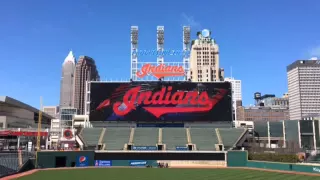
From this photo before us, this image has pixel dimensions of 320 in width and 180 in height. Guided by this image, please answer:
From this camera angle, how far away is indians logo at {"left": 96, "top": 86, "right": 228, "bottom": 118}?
64938 mm

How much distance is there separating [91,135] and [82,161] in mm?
9699

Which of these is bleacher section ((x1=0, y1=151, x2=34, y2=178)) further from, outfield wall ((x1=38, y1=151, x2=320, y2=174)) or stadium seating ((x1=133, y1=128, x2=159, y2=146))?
stadium seating ((x1=133, y1=128, x2=159, y2=146))

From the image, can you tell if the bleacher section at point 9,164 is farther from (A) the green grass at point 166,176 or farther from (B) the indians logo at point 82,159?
(B) the indians logo at point 82,159

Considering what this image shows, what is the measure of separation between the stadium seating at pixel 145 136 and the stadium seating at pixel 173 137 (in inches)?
63.5

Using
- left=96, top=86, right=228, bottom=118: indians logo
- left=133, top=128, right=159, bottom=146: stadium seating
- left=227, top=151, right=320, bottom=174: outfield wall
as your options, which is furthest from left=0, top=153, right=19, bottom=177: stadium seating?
left=227, top=151, right=320, bottom=174: outfield wall

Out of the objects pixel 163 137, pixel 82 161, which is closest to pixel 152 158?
pixel 163 137

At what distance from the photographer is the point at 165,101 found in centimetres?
6512

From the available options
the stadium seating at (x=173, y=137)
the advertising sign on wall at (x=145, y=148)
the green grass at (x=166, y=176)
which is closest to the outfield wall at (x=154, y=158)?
the advertising sign on wall at (x=145, y=148)

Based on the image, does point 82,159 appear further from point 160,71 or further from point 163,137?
point 160,71

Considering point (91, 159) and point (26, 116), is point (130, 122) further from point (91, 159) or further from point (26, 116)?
point (26, 116)

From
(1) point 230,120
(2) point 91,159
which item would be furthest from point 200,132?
(2) point 91,159

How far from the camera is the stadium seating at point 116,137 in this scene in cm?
6012

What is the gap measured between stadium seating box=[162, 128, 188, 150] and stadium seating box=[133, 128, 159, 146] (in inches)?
63.5

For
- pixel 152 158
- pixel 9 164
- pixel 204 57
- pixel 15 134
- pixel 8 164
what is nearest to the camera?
pixel 8 164
